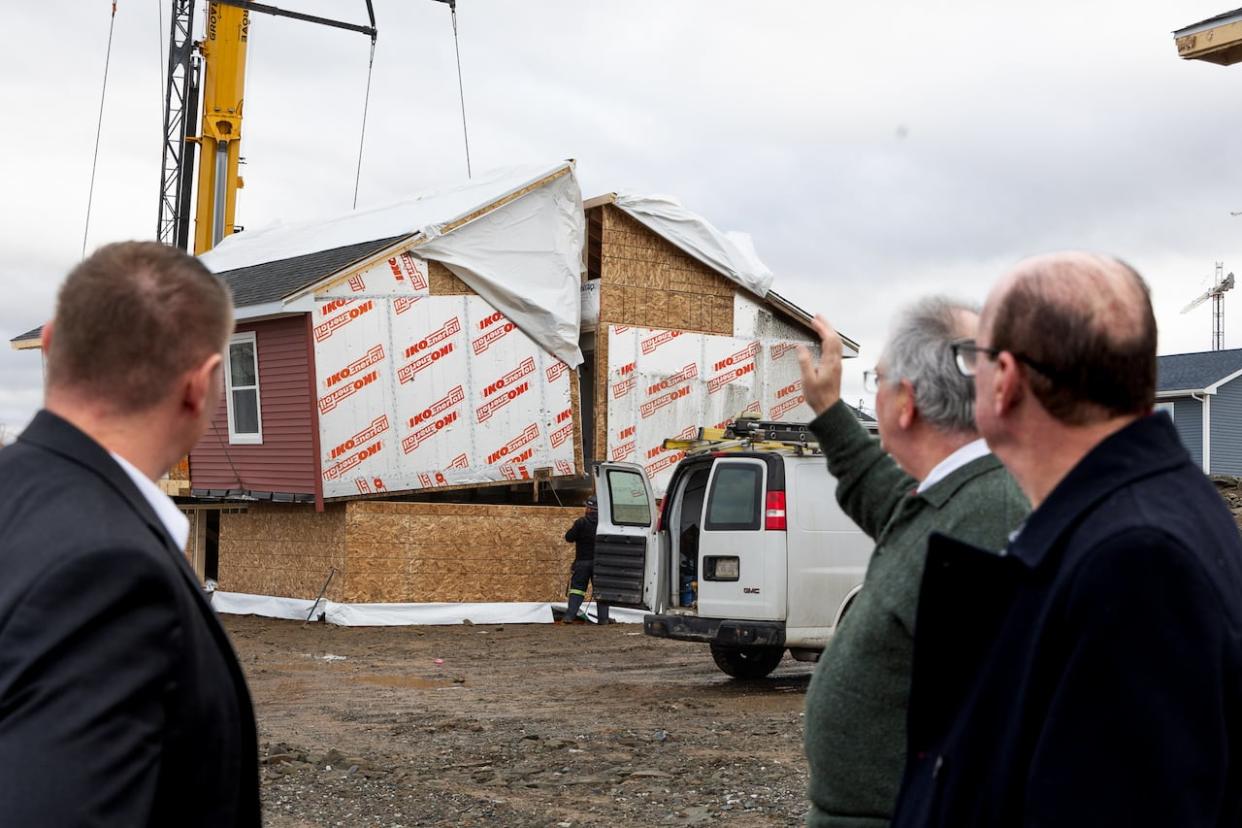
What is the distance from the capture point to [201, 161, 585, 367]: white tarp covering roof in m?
20.5

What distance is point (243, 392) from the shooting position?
2102cm

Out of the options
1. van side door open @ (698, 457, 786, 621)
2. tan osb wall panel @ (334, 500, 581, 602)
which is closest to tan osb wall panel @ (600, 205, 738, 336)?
tan osb wall panel @ (334, 500, 581, 602)

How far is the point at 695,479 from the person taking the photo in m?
14.0

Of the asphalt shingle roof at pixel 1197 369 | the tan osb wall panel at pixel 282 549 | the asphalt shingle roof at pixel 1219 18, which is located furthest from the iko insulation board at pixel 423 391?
the asphalt shingle roof at pixel 1197 369

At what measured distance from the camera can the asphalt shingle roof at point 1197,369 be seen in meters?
38.6

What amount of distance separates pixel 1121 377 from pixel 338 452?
59.3 feet

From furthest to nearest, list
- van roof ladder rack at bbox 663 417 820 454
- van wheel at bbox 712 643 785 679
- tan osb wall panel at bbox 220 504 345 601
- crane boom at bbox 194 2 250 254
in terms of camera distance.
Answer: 1. crane boom at bbox 194 2 250 254
2. tan osb wall panel at bbox 220 504 345 601
3. van wheel at bbox 712 643 785 679
4. van roof ladder rack at bbox 663 417 820 454

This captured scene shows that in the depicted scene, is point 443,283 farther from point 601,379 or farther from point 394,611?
point 394,611

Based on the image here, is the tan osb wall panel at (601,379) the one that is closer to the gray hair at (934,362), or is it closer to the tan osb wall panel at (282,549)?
the tan osb wall panel at (282,549)

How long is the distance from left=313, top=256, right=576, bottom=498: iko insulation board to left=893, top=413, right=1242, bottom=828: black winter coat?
58.2ft

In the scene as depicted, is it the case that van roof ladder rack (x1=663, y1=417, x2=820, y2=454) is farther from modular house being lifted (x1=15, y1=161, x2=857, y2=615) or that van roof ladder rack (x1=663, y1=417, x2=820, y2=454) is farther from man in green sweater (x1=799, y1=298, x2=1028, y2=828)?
man in green sweater (x1=799, y1=298, x2=1028, y2=828)

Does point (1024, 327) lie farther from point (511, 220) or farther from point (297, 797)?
point (511, 220)

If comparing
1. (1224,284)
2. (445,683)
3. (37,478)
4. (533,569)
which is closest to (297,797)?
(445,683)

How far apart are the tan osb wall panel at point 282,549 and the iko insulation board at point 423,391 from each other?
0.99m
